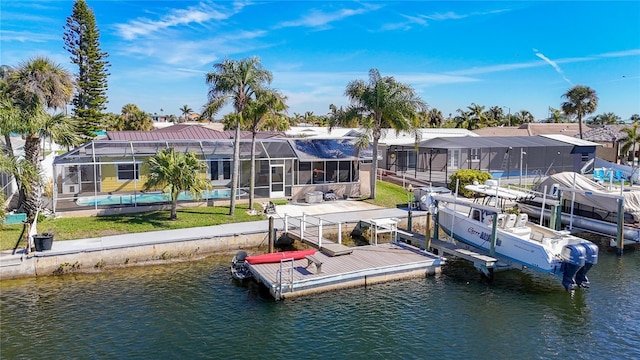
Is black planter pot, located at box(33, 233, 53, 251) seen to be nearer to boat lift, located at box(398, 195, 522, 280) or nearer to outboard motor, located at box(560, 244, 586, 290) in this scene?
boat lift, located at box(398, 195, 522, 280)

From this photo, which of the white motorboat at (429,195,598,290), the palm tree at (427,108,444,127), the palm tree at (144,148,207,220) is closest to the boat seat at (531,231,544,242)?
the white motorboat at (429,195,598,290)

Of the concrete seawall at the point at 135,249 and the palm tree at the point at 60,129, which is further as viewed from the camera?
the palm tree at the point at 60,129

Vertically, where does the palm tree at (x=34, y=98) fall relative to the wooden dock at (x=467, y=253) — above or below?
above

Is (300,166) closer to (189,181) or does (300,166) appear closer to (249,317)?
(189,181)

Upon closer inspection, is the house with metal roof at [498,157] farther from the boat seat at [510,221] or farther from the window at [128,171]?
the window at [128,171]

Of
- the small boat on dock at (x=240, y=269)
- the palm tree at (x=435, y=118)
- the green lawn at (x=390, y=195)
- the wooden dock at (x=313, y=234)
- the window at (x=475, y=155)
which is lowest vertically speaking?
the small boat on dock at (x=240, y=269)

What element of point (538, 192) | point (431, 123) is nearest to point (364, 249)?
point (538, 192)

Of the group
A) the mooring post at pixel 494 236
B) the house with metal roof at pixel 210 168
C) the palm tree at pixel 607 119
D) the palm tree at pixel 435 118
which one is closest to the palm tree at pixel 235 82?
the house with metal roof at pixel 210 168

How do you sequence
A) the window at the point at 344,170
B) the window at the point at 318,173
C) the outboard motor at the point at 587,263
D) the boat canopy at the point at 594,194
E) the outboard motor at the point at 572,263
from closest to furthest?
the outboard motor at the point at 572,263 < the outboard motor at the point at 587,263 < the boat canopy at the point at 594,194 < the window at the point at 318,173 < the window at the point at 344,170
